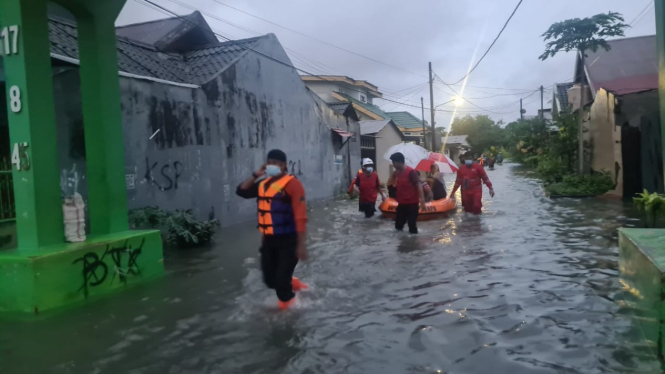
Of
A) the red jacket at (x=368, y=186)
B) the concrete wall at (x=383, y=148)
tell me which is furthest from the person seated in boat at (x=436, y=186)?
the concrete wall at (x=383, y=148)

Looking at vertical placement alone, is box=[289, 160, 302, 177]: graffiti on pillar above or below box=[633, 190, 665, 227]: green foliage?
above

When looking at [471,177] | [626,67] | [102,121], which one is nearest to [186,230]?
[102,121]

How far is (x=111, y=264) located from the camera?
7.10 meters

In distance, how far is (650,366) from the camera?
4082mm

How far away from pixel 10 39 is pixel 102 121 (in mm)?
1631

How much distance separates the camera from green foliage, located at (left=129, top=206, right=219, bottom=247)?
409 inches

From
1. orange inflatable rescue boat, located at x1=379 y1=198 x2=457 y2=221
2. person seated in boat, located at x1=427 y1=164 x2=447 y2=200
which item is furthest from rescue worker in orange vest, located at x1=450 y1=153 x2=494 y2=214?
person seated in boat, located at x1=427 y1=164 x2=447 y2=200

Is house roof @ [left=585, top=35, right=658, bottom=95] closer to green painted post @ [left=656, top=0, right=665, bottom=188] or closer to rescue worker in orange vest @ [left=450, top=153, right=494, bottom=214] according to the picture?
rescue worker in orange vest @ [left=450, top=153, right=494, bottom=214]

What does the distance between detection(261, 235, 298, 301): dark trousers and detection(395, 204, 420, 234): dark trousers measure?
5.36m

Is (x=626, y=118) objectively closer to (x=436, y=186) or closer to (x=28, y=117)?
(x=436, y=186)

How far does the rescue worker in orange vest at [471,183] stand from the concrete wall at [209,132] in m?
5.93

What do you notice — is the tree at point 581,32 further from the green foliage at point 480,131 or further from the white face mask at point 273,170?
the green foliage at point 480,131

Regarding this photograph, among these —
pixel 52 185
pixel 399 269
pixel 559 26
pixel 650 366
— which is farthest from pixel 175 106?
pixel 559 26

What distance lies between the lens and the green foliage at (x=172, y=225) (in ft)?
34.1
